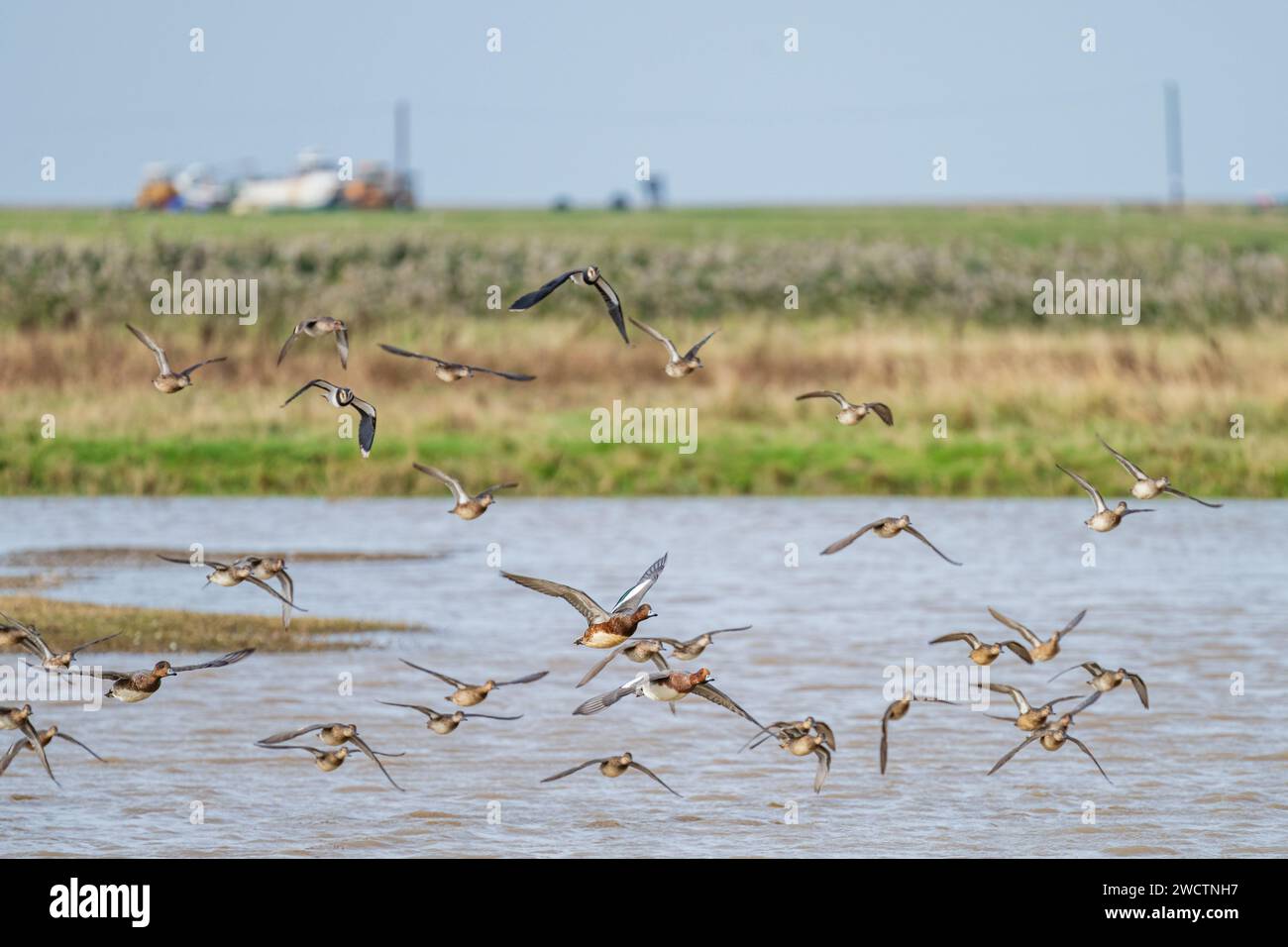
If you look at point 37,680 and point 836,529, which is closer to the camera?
→ point 37,680

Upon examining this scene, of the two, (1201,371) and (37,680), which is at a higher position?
(1201,371)

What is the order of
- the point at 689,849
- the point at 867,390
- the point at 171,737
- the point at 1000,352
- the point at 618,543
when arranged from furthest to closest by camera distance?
the point at 1000,352
the point at 867,390
the point at 618,543
the point at 171,737
the point at 689,849

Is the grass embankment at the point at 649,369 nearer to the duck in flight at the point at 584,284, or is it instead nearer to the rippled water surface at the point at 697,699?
the rippled water surface at the point at 697,699

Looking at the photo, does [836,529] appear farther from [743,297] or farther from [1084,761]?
[743,297]

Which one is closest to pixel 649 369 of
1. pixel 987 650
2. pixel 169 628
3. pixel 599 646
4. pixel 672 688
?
pixel 169 628

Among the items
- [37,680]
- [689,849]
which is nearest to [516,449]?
[37,680]

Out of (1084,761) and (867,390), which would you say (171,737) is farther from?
(867,390)

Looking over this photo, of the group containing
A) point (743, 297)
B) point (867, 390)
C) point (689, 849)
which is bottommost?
point (689, 849)

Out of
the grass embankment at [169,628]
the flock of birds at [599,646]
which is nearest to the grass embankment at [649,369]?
the grass embankment at [169,628]

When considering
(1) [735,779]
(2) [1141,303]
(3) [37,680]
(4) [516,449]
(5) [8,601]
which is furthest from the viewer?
(2) [1141,303]

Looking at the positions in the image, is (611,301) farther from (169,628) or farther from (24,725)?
(169,628)
